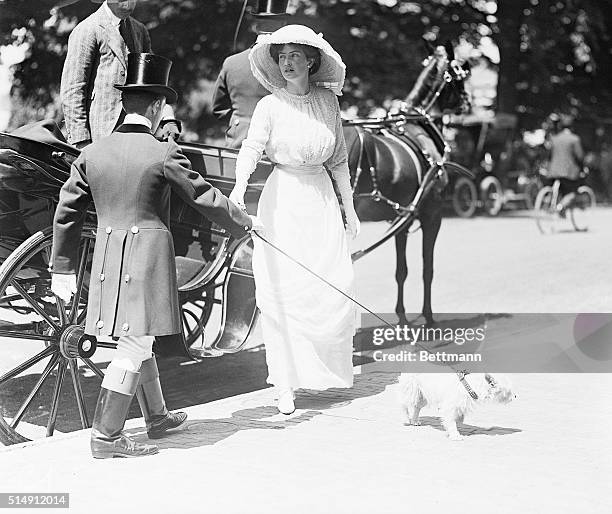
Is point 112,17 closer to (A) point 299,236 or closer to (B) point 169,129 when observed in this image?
(B) point 169,129

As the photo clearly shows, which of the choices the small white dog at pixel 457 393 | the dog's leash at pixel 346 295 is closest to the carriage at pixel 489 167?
the dog's leash at pixel 346 295

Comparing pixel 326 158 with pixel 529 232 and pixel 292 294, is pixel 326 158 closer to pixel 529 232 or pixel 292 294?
pixel 292 294

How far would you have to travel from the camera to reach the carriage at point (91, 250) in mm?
5027

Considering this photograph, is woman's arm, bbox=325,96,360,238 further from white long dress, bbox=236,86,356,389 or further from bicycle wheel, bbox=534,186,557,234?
bicycle wheel, bbox=534,186,557,234

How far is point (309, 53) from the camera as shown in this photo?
18.9 ft

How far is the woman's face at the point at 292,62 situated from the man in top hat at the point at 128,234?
1.12 m

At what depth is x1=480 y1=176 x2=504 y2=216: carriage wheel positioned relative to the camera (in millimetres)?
21453

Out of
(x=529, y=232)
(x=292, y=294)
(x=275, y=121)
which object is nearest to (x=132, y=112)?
(x=275, y=121)

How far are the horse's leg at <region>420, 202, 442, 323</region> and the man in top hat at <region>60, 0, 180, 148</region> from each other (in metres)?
3.65

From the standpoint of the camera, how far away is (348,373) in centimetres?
577

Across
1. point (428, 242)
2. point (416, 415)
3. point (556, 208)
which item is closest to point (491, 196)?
point (556, 208)


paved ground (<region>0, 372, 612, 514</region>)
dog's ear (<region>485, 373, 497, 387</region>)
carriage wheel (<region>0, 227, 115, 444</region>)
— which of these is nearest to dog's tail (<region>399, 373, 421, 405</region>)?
paved ground (<region>0, 372, 612, 514</region>)

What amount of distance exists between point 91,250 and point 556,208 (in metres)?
13.2

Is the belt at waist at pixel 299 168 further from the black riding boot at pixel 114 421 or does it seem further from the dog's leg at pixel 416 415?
the black riding boot at pixel 114 421
